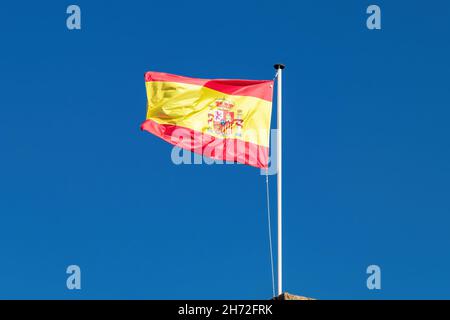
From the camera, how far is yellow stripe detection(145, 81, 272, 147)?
85.1 ft

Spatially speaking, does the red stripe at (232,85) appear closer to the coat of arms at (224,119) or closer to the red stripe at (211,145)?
the coat of arms at (224,119)

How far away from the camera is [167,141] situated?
83.5ft

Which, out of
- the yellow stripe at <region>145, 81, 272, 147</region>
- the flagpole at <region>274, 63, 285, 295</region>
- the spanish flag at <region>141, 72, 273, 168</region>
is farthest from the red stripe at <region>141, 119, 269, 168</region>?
the flagpole at <region>274, 63, 285, 295</region>

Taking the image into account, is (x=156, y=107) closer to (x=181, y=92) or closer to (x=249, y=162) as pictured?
(x=181, y=92)

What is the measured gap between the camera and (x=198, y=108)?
26.2m

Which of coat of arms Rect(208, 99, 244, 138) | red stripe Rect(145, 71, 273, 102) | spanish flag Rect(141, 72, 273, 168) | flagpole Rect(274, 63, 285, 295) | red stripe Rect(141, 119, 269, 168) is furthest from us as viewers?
red stripe Rect(145, 71, 273, 102)

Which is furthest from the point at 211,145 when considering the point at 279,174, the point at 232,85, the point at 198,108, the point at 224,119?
the point at 279,174

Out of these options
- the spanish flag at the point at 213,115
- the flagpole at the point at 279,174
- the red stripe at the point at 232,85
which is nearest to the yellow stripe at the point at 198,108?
A: the spanish flag at the point at 213,115

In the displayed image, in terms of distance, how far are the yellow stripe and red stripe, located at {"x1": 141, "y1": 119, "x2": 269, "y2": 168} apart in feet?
0.62

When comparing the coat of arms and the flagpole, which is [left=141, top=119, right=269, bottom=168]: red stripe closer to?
the coat of arms

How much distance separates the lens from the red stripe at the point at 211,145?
2541 centimetres
